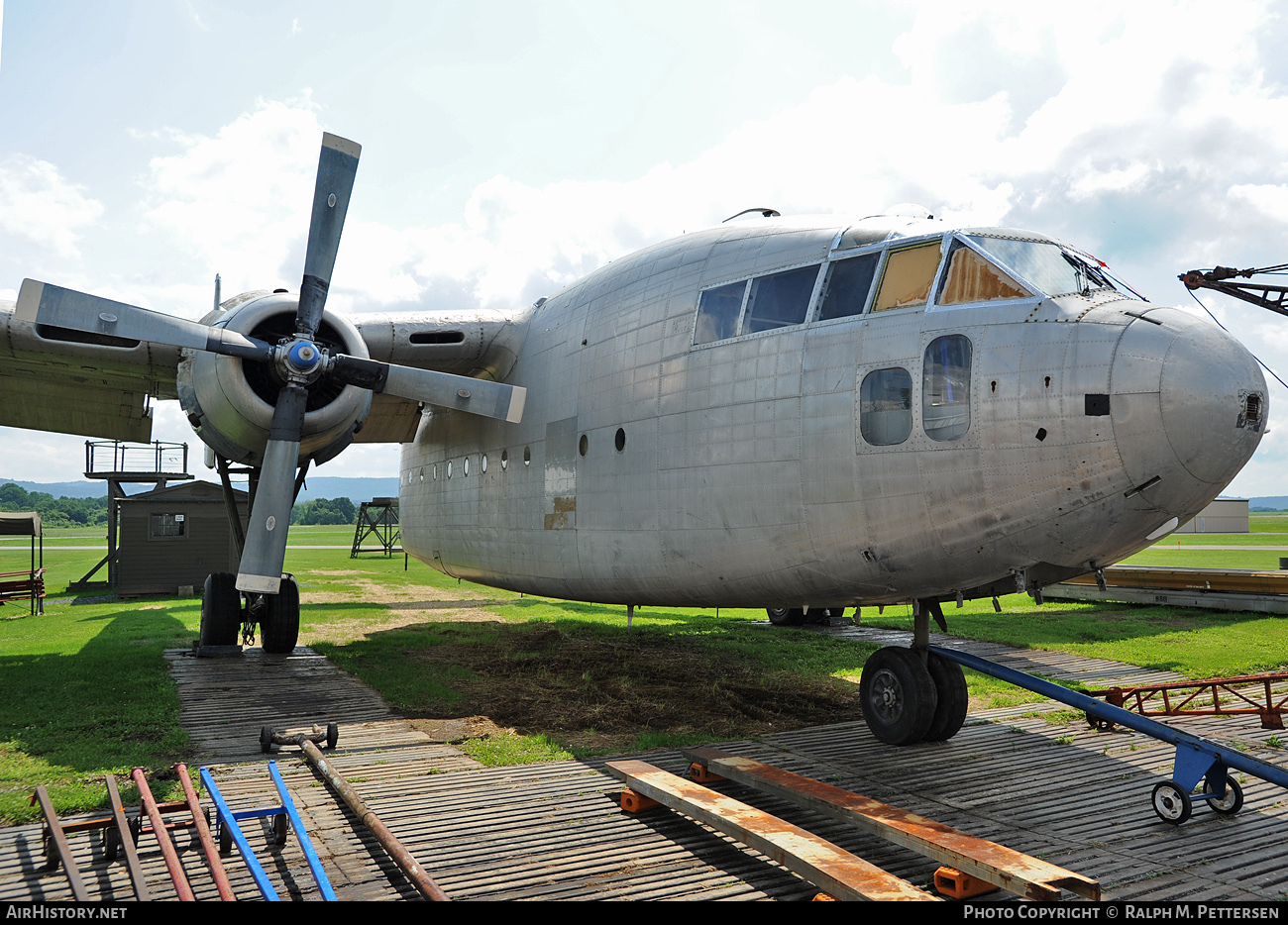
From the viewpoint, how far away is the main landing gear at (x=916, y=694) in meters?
7.87

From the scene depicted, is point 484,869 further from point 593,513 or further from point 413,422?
point 413,422

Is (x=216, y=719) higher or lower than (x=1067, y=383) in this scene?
lower

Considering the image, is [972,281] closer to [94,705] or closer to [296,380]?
[296,380]

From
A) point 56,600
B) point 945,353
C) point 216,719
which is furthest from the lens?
point 56,600

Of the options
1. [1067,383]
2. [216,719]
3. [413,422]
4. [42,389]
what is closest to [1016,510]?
[1067,383]

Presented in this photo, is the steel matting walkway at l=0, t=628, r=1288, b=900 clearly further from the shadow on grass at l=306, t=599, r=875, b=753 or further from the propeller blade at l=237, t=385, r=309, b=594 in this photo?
the propeller blade at l=237, t=385, r=309, b=594

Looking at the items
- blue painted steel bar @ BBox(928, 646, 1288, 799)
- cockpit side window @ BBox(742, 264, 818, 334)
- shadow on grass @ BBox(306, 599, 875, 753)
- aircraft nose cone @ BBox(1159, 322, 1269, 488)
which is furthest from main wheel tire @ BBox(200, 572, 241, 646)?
aircraft nose cone @ BBox(1159, 322, 1269, 488)

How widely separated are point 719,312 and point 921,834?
5.22 meters

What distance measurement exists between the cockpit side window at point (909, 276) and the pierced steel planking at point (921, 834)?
402 cm

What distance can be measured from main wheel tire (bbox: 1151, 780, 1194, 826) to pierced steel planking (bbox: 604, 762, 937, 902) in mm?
2522

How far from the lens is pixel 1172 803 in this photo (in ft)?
19.8

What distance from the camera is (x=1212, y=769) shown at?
602 centimetres

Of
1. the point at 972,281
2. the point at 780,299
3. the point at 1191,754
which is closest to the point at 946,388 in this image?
the point at 972,281

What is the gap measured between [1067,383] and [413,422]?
13.2 meters
